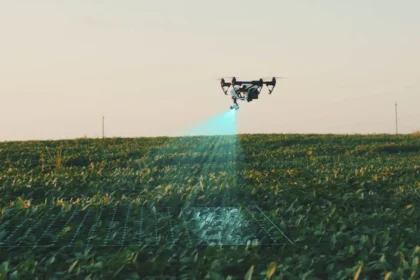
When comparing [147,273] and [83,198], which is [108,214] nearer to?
[83,198]

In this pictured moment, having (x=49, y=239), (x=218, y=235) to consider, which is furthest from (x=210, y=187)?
(x=49, y=239)
